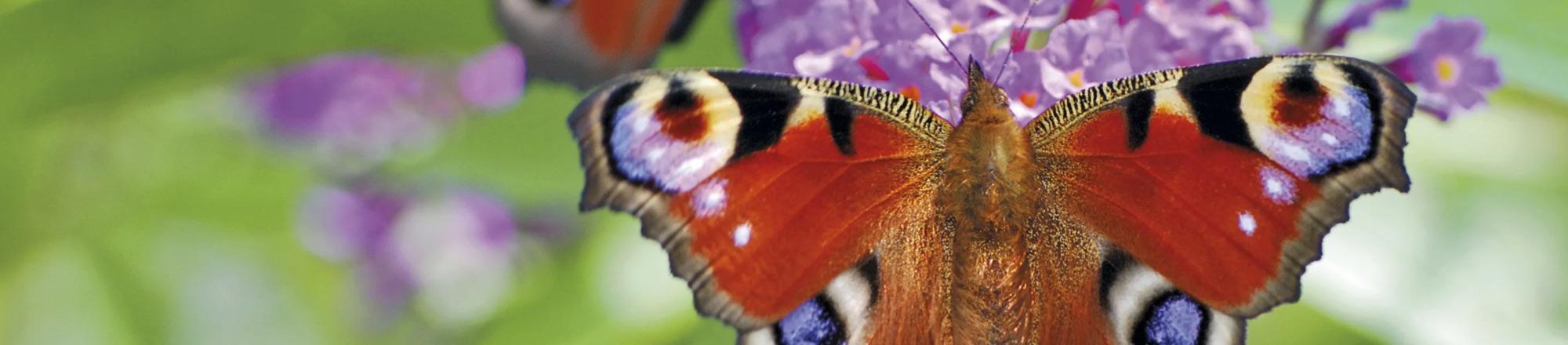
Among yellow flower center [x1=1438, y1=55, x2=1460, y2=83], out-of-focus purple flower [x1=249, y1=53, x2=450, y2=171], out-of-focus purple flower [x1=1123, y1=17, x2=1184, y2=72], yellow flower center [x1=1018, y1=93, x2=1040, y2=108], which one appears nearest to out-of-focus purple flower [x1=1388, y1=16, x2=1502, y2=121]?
yellow flower center [x1=1438, y1=55, x2=1460, y2=83]

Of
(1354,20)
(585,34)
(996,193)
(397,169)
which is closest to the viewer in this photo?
(996,193)

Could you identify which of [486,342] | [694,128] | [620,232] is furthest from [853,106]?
[486,342]

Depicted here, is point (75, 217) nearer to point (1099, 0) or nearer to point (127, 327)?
point (127, 327)

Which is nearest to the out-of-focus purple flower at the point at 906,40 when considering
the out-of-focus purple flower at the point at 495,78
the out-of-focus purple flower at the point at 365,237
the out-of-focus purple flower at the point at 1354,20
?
the out-of-focus purple flower at the point at 1354,20

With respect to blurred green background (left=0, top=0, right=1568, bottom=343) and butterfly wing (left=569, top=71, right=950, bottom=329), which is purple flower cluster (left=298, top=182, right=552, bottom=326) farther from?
butterfly wing (left=569, top=71, right=950, bottom=329)

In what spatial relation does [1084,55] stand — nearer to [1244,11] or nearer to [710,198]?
[1244,11]

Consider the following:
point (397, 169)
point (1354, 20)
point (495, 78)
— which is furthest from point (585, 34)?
point (1354, 20)
